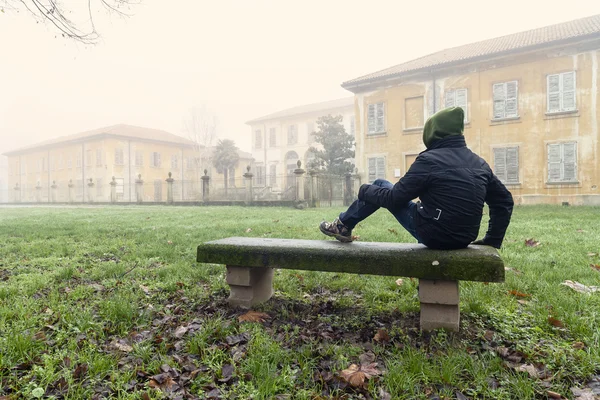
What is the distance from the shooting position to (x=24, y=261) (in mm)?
4578

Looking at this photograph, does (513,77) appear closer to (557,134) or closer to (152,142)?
(557,134)

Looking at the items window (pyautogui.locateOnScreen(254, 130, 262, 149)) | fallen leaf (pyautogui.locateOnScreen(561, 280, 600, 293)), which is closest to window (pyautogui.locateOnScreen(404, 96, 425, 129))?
fallen leaf (pyautogui.locateOnScreen(561, 280, 600, 293))

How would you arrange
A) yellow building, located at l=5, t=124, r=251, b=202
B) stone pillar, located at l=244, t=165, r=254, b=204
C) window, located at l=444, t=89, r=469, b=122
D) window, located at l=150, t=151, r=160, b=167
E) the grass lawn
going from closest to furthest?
the grass lawn < window, located at l=444, t=89, r=469, b=122 < stone pillar, located at l=244, t=165, r=254, b=204 < yellow building, located at l=5, t=124, r=251, b=202 < window, located at l=150, t=151, r=160, b=167

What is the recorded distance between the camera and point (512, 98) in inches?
717

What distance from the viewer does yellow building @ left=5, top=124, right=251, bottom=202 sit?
3700 cm

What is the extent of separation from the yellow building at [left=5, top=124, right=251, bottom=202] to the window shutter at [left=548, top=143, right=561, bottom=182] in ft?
99.2

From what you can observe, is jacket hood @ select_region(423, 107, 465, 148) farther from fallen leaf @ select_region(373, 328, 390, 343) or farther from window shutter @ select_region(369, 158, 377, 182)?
window shutter @ select_region(369, 158, 377, 182)

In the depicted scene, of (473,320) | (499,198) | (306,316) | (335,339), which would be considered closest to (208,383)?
(335,339)

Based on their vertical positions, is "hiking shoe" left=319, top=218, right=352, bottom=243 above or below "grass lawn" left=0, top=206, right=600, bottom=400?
above

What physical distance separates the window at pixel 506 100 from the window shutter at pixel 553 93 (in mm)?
1357

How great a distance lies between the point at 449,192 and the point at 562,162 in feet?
61.6

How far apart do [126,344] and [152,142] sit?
44.5 meters

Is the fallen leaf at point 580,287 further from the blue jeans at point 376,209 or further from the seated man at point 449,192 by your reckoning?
the blue jeans at point 376,209

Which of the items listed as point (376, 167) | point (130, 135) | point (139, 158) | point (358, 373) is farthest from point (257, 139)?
point (358, 373)
